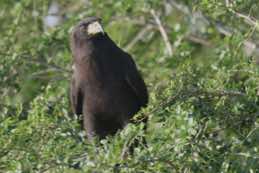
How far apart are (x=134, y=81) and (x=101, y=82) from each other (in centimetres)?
26

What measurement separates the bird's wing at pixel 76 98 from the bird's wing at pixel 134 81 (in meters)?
0.35

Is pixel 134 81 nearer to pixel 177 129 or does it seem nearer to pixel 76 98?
pixel 76 98

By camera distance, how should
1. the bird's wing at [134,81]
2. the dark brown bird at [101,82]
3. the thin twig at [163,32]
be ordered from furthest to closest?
the thin twig at [163,32]
the bird's wing at [134,81]
the dark brown bird at [101,82]

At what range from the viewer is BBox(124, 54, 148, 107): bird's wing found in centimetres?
620

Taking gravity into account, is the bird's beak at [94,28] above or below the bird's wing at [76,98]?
above

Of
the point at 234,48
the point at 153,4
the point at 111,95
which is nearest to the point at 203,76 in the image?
the point at 234,48

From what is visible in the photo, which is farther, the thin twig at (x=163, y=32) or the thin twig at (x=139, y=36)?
the thin twig at (x=139, y=36)

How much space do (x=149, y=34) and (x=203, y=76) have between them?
3323 mm

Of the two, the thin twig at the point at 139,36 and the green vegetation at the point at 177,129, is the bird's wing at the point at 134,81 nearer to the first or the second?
the green vegetation at the point at 177,129

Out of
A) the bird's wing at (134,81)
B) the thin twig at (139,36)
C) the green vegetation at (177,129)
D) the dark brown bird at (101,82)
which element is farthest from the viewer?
the thin twig at (139,36)

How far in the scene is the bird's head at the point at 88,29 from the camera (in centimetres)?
611

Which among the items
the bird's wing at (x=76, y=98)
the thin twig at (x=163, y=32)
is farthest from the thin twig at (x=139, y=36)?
the bird's wing at (x=76, y=98)

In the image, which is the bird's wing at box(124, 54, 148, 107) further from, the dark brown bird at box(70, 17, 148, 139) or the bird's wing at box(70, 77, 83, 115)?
the bird's wing at box(70, 77, 83, 115)

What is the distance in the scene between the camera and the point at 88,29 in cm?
616
